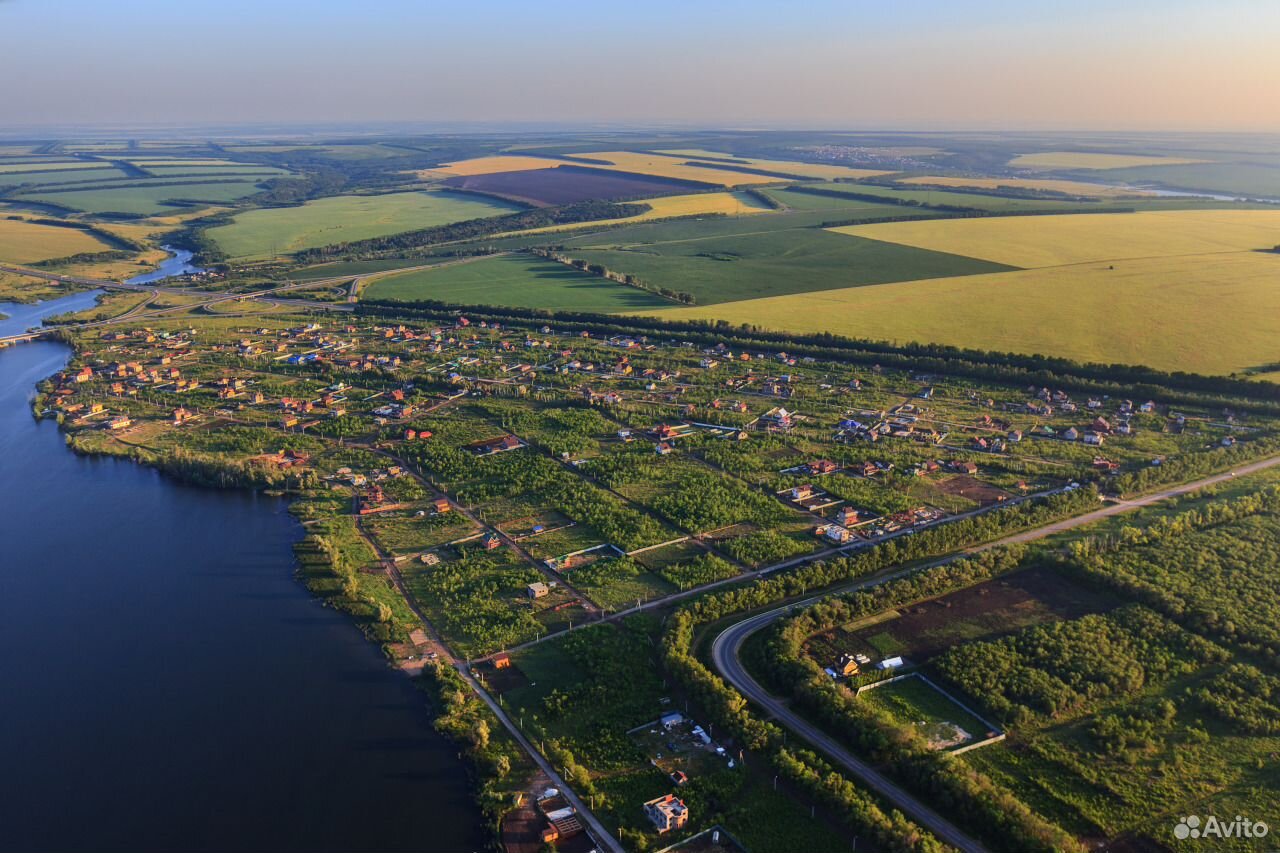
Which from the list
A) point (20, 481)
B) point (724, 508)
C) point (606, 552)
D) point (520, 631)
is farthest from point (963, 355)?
point (20, 481)

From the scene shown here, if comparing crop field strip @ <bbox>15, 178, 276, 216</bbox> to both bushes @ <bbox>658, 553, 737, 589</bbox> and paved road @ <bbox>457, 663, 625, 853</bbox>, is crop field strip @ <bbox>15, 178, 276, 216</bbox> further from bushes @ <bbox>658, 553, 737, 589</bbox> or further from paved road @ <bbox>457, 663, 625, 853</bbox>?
paved road @ <bbox>457, 663, 625, 853</bbox>

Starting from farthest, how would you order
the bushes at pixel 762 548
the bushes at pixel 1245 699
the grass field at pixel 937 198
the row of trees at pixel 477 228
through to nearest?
the grass field at pixel 937 198, the row of trees at pixel 477 228, the bushes at pixel 762 548, the bushes at pixel 1245 699

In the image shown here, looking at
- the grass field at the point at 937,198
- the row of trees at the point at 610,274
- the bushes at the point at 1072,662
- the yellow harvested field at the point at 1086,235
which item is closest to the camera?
the bushes at the point at 1072,662

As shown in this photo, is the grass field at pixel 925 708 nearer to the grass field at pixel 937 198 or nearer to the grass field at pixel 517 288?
the grass field at pixel 517 288

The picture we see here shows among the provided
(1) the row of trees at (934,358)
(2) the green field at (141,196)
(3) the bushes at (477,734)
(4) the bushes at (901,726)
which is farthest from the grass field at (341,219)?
(4) the bushes at (901,726)

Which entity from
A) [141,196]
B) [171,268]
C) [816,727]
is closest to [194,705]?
[816,727]

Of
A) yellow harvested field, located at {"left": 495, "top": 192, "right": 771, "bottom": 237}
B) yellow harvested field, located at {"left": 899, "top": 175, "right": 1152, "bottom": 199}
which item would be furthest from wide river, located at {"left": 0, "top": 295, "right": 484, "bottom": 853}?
yellow harvested field, located at {"left": 899, "top": 175, "right": 1152, "bottom": 199}
